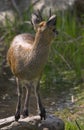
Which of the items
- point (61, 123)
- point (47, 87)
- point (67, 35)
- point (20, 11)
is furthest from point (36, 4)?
point (61, 123)

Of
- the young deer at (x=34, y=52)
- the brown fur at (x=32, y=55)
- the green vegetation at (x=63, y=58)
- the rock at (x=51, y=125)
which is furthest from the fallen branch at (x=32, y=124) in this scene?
the green vegetation at (x=63, y=58)

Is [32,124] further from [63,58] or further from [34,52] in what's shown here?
[63,58]

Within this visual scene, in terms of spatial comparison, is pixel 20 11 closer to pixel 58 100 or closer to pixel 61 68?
pixel 61 68

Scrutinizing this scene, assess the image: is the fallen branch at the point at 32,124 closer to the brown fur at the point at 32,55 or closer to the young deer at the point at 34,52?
the young deer at the point at 34,52

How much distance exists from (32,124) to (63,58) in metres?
2.87

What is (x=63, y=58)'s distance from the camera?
9.14 metres

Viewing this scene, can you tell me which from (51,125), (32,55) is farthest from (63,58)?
(32,55)

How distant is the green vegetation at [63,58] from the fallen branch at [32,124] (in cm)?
128

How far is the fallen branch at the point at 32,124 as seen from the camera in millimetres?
6371

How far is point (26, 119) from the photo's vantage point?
640 cm

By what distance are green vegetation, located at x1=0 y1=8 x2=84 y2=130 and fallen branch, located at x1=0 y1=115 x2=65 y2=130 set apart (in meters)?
1.28

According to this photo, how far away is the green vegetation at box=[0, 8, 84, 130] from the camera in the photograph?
8648mm

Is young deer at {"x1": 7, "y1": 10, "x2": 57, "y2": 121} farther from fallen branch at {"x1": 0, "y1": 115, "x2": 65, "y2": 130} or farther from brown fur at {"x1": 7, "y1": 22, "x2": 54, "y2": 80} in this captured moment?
fallen branch at {"x1": 0, "y1": 115, "x2": 65, "y2": 130}

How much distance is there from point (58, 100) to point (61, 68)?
112cm
